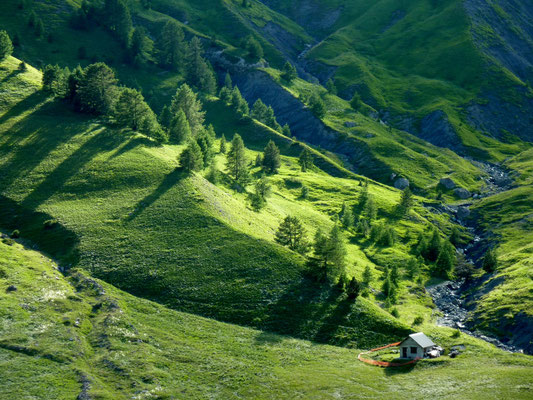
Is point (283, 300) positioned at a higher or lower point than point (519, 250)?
lower

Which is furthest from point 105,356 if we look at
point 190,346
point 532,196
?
point 532,196

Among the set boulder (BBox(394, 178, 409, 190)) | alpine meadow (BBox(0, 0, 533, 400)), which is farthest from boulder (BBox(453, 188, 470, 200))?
boulder (BBox(394, 178, 409, 190))

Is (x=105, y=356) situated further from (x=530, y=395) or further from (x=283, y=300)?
(x=530, y=395)

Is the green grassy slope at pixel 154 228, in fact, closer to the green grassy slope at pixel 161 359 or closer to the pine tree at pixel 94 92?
the green grassy slope at pixel 161 359

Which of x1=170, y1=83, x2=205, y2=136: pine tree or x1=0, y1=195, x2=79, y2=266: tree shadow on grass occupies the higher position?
x1=170, y1=83, x2=205, y2=136: pine tree

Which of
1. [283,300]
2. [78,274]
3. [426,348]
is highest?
[426,348]

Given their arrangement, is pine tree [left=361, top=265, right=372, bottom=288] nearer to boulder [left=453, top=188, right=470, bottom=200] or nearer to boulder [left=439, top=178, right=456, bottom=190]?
boulder [left=453, top=188, right=470, bottom=200]
